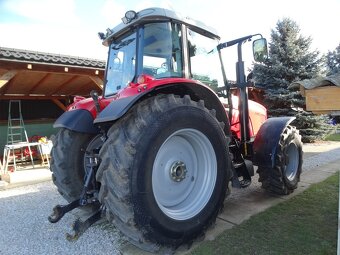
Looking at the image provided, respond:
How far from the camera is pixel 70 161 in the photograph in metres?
3.35

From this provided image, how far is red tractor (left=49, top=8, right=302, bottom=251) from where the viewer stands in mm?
2324

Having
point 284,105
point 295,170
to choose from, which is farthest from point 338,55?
point 295,170

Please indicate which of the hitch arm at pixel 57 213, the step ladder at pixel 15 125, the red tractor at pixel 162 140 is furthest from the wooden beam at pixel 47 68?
the hitch arm at pixel 57 213

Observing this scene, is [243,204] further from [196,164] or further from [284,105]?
[284,105]

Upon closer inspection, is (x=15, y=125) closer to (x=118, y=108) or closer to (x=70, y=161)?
(x=70, y=161)

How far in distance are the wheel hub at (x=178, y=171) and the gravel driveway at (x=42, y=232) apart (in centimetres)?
96

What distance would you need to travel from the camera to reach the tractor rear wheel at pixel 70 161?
3.32 metres

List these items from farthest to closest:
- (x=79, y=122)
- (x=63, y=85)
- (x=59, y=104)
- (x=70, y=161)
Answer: (x=59, y=104) → (x=63, y=85) → (x=70, y=161) → (x=79, y=122)

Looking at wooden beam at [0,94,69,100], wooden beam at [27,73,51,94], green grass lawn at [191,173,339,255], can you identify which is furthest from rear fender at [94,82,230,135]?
wooden beam at [0,94,69,100]

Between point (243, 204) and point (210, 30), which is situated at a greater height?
point (210, 30)

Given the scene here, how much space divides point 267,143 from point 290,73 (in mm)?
8306

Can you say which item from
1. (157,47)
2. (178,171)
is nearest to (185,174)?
(178,171)

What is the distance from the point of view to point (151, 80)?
2633mm

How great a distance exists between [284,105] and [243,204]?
8432 millimetres
